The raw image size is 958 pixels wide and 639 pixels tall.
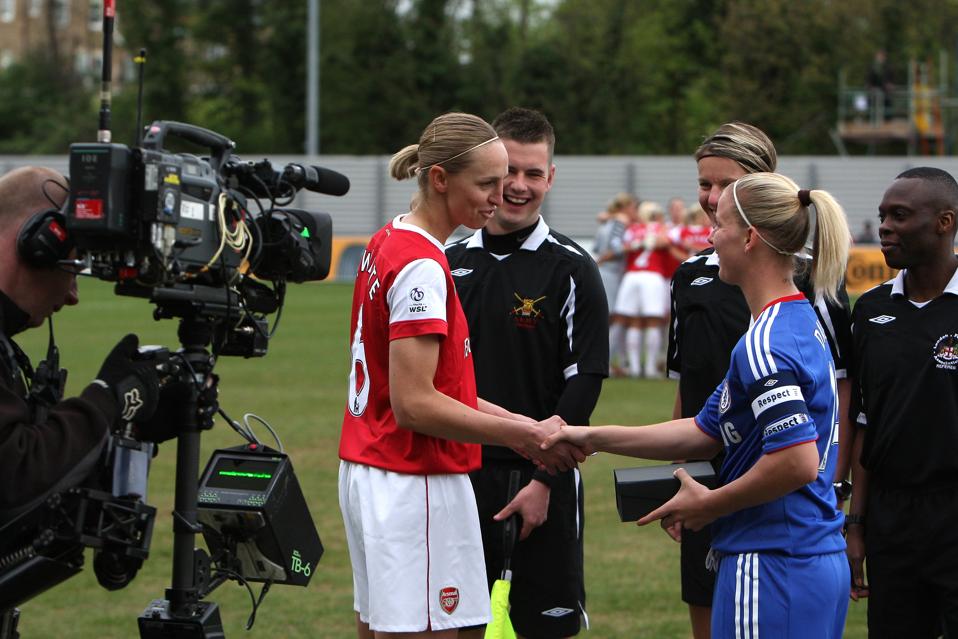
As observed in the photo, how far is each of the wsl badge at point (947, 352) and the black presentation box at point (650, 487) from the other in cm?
113

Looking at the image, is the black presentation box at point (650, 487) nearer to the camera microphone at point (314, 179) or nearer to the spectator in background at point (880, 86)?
the camera microphone at point (314, 179)

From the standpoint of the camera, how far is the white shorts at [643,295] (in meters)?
16.2

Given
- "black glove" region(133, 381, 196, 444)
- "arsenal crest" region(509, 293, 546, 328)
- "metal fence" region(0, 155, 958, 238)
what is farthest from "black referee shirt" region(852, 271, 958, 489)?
"metal fence" region(0, 155, 958, 238)

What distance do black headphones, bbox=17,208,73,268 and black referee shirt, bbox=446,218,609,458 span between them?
5.78 feet

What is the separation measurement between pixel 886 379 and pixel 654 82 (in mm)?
52531

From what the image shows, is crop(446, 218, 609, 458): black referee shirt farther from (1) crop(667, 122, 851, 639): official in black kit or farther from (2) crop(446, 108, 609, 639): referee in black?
(1) crop(667, 122, 851, 639): official in black kit

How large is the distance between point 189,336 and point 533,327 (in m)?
1.47

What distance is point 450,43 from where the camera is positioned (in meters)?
55.4

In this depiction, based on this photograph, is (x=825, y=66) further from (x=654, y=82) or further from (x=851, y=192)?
(x=851, y=192)

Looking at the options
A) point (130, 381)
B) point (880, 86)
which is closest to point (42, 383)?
point (130, 381)

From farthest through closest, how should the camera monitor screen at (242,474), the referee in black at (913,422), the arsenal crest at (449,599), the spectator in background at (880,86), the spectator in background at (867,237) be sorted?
1. the spectator in background at (880,86)
2. the spectator in background at (867,237)
3. the referee in black at (913,422)
4. the camera monitor screen at (242,474)
5. the arsenal crest at (449,599)

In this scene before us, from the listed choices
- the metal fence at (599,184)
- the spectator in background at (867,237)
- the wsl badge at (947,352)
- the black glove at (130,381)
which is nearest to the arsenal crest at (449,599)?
the black glove at (130,381)

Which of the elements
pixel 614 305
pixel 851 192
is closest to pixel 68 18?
pixel 851 192

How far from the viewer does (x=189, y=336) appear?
4.05 metres
